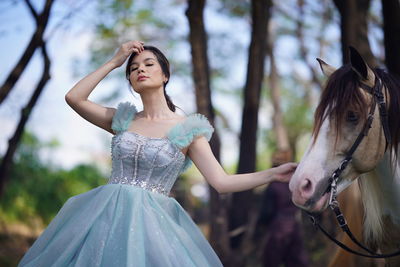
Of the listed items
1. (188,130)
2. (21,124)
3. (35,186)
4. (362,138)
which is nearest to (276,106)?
(35,186)

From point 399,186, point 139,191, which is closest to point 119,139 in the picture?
point 139,191

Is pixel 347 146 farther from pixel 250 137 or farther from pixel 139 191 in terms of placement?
pixel 250 137

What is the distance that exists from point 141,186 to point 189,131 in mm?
454

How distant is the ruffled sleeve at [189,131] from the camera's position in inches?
145

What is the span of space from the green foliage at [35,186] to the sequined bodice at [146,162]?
10562 mm

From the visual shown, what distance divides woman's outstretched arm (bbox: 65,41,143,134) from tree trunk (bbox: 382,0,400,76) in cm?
343

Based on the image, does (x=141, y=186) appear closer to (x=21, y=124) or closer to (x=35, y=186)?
(x=21, y=124)

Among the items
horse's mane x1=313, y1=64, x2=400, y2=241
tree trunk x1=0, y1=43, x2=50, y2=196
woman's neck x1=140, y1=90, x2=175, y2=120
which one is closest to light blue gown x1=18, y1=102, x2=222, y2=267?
woman's neck x1=140, y1=90, x2=175, y2=120

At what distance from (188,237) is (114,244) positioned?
0.47 metres

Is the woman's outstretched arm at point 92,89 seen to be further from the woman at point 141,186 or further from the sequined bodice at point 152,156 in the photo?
the sequined bodice at point 152,156

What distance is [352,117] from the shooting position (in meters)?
3.13

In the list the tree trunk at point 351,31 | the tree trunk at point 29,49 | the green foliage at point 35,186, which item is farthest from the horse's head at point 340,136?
the green foliage at point 35,186

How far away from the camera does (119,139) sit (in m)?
3.72

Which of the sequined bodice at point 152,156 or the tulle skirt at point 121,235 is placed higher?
the sequined bodice at point 152,156
